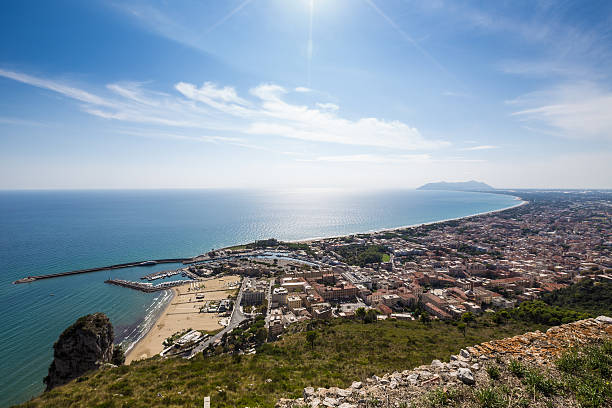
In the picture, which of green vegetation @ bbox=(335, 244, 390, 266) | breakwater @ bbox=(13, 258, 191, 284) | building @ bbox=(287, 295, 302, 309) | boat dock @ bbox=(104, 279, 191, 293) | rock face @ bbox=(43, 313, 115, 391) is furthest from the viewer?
green vegetation @ bbox=(335, 244, 390, 266)

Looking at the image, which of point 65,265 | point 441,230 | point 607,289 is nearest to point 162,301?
point 65,265

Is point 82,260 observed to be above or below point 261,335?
below

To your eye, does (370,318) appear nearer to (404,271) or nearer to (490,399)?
(490,399)

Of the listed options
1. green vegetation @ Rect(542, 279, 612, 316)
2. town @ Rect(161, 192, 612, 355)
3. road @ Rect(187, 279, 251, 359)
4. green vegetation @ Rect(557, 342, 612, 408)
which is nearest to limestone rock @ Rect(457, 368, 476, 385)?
green vegetation @ Rect(557, 342, 612, 408)

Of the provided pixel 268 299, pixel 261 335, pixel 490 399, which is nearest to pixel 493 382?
pixel 490 399

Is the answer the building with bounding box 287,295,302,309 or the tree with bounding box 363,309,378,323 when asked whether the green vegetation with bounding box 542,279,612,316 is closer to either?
the tree with bounding box 363,309,378,323
